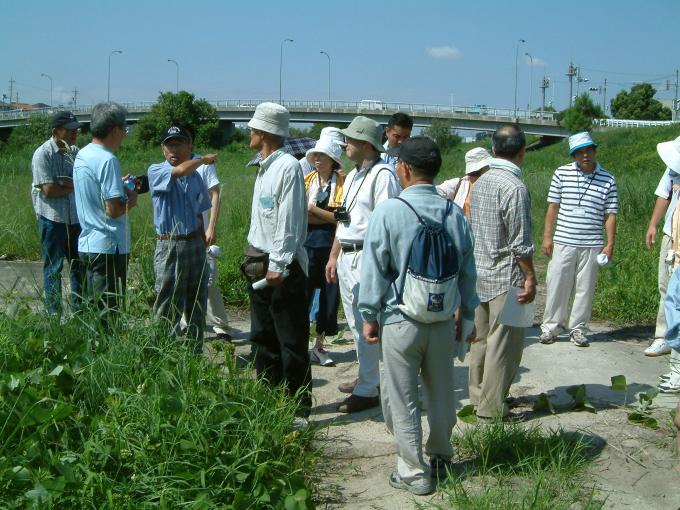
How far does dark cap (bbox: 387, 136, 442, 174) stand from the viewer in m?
3.83

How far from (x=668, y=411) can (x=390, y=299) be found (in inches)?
96.3

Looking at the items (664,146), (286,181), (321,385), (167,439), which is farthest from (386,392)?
(664,146)

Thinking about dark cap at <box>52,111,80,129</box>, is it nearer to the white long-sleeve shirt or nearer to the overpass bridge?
the white long-sleeve shirt

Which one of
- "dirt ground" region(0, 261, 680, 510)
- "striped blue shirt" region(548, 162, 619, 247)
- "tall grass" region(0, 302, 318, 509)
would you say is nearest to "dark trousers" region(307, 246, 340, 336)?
"dirt ground" region(0, 261, 680, 510)

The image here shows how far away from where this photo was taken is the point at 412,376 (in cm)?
381

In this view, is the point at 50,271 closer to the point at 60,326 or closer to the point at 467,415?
the point at 60,326

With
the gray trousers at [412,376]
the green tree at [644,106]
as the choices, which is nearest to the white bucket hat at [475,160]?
the gray trousers at [412,376]

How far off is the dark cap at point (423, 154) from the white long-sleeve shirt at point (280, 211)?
0.86 metres

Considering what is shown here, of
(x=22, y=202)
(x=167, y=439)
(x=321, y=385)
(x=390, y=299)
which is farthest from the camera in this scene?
(x=22, y=202)

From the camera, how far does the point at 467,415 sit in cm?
475

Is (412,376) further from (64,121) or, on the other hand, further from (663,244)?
(64,121)

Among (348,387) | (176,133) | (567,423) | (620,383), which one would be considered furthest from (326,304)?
(620,383)

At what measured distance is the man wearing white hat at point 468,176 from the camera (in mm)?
6125

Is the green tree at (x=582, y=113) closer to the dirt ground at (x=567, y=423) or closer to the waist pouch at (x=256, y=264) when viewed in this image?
the dirt ground at (x=567, y=423)
